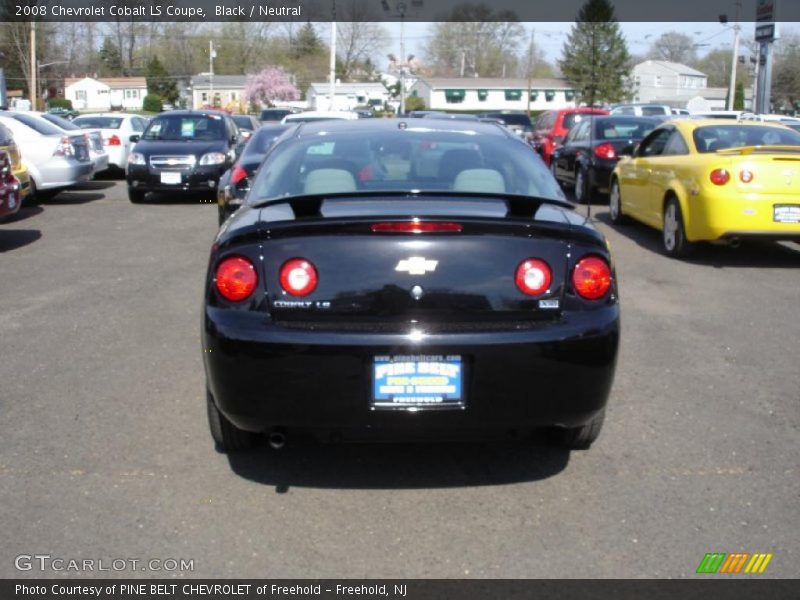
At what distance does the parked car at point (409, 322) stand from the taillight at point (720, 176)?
19.0 ft

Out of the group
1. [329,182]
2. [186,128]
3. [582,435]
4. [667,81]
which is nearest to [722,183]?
[582,435]

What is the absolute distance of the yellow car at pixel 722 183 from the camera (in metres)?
9.04

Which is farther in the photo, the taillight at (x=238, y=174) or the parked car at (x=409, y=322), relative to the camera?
the taillight at (x=238, y=174)

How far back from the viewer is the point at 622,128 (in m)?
16.0

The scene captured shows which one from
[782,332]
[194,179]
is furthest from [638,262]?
[194,179]

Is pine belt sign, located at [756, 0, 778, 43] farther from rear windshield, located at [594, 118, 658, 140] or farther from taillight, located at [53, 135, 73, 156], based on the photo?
taillight, located at [53, 135, 73, 156]

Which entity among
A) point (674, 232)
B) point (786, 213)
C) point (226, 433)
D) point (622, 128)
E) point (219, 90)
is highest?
point (219, 90)

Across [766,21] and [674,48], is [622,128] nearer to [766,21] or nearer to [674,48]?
[766,21]

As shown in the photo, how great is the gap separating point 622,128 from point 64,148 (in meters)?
9.41

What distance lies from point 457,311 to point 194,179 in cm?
1252

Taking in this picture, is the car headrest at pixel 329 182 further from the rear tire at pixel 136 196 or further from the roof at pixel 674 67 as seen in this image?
the roof at pixel 674 67

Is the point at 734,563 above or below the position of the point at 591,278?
below

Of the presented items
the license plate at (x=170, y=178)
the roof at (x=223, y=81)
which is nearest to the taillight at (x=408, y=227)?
the license plate at (x=170, y=178)

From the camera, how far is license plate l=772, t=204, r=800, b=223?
9031mm
